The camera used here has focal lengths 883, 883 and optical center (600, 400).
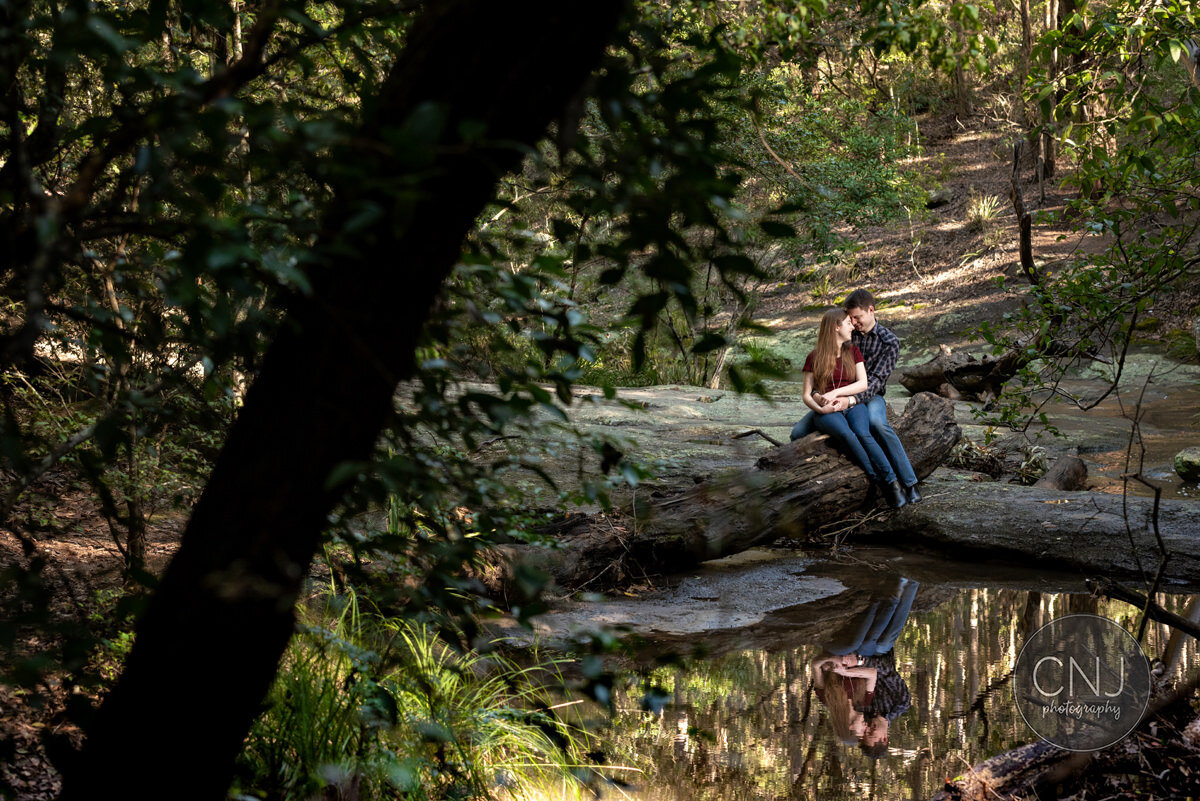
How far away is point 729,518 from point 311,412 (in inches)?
199

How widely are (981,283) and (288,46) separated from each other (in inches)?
819

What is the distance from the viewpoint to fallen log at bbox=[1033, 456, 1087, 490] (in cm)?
796

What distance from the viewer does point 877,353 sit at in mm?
7199

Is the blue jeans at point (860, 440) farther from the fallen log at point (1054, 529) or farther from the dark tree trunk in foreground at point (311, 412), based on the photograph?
the dark tree trunk in foreground at point (311, 412)

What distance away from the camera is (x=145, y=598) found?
1.63 metres

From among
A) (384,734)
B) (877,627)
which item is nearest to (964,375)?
(877,627)

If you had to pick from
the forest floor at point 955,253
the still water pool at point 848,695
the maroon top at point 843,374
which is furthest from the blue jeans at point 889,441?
the forest floor at point 955,253

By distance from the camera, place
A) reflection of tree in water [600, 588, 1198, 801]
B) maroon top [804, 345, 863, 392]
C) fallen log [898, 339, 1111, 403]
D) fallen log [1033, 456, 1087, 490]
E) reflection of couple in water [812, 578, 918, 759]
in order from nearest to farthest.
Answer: reflection of tree in water [600, 588, 1198, 801], reflection of couple in water [812, 578, 918, 759], maroon top [804, 345, 863, 392], fallen log [1033, 456, 1087, 490], fallen log [898, 339, 1111, 403]

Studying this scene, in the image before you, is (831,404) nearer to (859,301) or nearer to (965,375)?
(859,301)

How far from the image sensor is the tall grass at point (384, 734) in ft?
8.34

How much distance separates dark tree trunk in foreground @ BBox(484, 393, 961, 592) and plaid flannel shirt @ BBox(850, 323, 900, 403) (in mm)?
540

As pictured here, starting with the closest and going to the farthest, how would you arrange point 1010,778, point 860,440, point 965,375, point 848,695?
point 1010,778 < point 848,695 < point 860,440 < point 965,375

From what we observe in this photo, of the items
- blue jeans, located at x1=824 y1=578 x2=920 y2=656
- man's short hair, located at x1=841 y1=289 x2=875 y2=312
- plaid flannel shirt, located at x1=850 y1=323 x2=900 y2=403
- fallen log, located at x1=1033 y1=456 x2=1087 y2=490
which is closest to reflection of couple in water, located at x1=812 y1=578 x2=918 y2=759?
blue jeans, located at x1=824 y1=578 x2=920 y2=656

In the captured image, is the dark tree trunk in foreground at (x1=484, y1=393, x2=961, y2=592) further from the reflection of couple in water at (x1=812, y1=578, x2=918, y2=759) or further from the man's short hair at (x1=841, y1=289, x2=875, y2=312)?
the man's short hair at (x1=841, y1=289, x2=875, y2=312)
